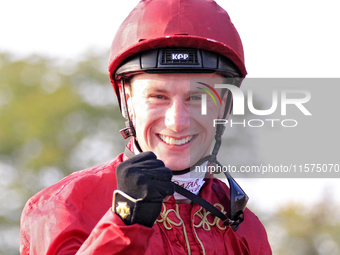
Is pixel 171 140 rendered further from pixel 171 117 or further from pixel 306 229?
pixel 306 229

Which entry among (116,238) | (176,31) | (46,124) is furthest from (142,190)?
(46,124)

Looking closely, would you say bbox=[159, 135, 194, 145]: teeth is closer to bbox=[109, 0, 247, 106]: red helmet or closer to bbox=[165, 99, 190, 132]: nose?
bbox=[165, 99, 190, 132]: nose

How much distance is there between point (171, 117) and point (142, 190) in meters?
0.74

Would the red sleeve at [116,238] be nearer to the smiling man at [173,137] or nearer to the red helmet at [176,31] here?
the smiling man at [173,137]

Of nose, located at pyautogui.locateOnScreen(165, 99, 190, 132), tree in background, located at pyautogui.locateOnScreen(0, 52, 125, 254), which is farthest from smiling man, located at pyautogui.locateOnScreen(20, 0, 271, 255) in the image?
tree in background, located at pyautogui.locateOnScreen(0, 52, 125, 254)

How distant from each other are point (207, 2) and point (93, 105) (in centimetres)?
1754

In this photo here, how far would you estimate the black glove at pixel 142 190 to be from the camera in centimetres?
237

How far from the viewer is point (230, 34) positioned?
3.36 meters

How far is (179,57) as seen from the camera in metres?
3.08

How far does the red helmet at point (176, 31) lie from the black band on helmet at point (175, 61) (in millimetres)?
29

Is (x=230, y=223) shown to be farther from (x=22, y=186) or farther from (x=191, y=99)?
(x=22, y=186)

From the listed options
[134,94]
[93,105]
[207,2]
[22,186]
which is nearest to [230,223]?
[134,94]

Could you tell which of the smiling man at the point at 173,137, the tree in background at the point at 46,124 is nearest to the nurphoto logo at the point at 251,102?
the smiling man at the point at 173,137

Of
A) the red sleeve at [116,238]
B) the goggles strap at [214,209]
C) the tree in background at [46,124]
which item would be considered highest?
the red sleeve at [116,238]
